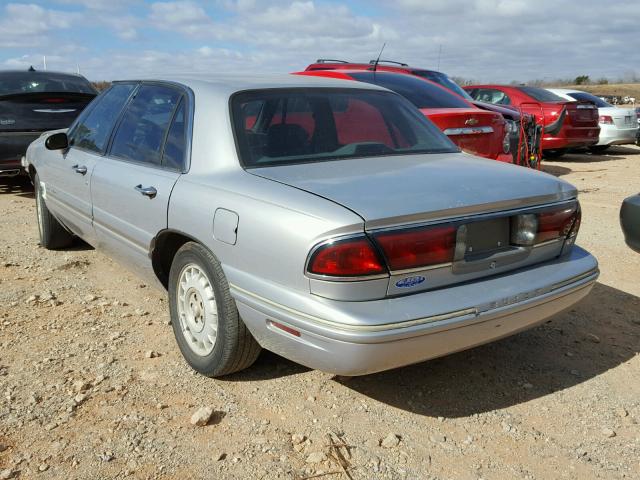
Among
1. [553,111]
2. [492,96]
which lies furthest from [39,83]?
[553,111]

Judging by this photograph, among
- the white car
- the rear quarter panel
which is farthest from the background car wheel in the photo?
the rear quarter panel

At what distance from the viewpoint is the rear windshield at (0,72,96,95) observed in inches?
309

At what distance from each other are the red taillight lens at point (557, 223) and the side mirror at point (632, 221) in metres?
1.02

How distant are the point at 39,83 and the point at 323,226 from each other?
23.2ft

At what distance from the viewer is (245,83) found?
3.50 meters

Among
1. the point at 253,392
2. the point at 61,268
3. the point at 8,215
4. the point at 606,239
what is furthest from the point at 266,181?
the point at 8,215

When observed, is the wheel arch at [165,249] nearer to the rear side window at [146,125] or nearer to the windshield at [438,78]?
the rear side window at [146,125]

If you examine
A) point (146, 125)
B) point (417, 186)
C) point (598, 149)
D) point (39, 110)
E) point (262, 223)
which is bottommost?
point (598, 149)

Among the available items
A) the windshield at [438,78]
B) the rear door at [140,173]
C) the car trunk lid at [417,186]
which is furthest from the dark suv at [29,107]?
the car trunk lid at [417,186]

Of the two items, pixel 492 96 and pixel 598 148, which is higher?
pixel 492 96

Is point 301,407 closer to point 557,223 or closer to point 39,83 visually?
point 557,223

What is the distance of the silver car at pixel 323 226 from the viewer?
246cm

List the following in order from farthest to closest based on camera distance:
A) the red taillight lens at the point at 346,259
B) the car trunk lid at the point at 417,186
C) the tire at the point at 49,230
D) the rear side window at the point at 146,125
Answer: the tire at the point at 49,230 < the rear side window at the point at 146,125 < the car trunk lid at the point at 417,186 < the red taillight lens at the point at 346,259

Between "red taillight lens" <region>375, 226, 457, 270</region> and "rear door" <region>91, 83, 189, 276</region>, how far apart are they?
1299 millimetres
